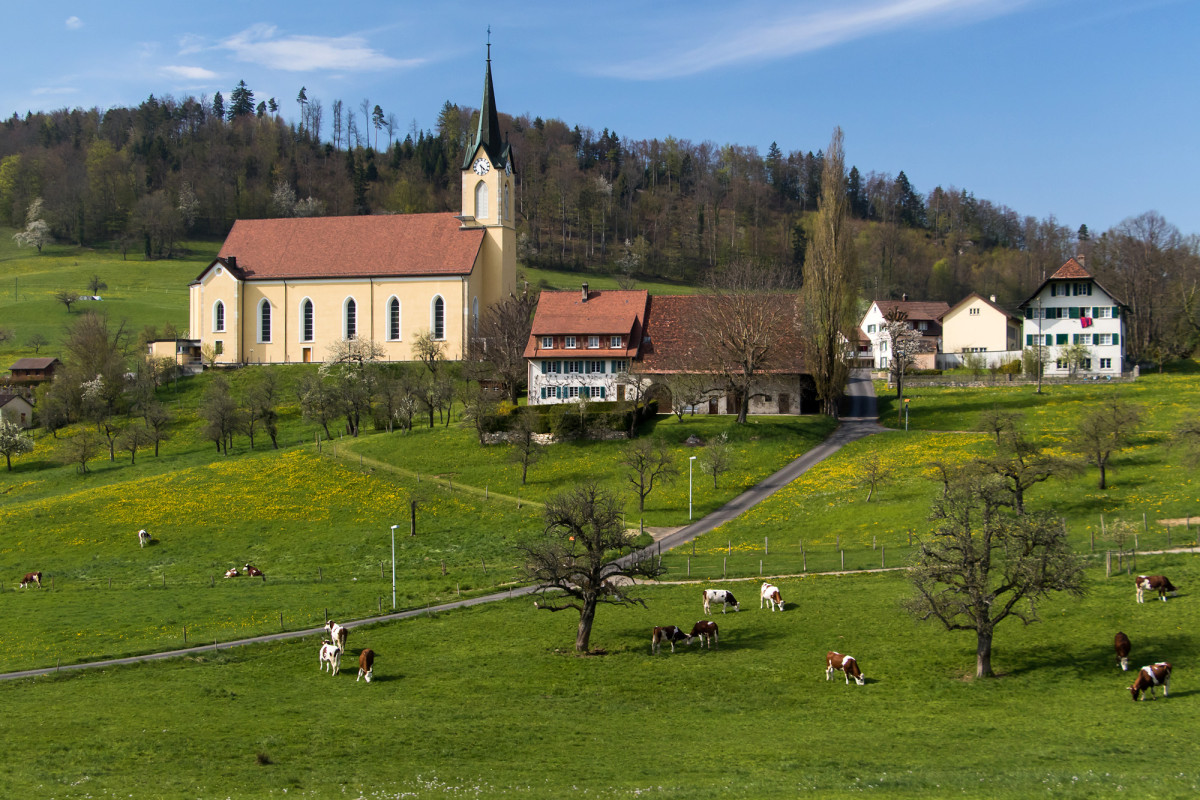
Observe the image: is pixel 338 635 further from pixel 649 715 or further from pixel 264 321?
pixel 264 321

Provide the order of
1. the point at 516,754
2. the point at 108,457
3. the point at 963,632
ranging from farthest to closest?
the point at 108,457, the point at 963,632, the point at 516,754

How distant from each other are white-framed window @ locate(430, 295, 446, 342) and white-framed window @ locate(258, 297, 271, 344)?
62.6 ft

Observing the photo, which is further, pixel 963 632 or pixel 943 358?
pixel 943 358

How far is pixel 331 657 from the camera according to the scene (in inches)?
1222

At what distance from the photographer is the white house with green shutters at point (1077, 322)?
88.4m

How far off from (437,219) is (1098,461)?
77939 millimetres

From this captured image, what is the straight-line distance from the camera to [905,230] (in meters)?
193

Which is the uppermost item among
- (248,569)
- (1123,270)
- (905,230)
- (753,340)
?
(905,230)

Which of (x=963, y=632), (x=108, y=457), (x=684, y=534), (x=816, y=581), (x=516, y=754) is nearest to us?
(x=516, y=754)

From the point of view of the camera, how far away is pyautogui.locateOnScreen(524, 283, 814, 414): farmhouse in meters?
73.3

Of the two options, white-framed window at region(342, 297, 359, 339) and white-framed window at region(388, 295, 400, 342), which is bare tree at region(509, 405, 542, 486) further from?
white-framed window at region(342, 297, 359, 339)

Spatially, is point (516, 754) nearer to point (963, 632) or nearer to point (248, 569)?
point (963, 632)

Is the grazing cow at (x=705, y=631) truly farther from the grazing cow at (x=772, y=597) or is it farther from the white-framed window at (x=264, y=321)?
the white-framed window at (x=264, y=321)

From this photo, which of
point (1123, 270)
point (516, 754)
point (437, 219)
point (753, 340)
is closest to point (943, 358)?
point (1123, 270)
